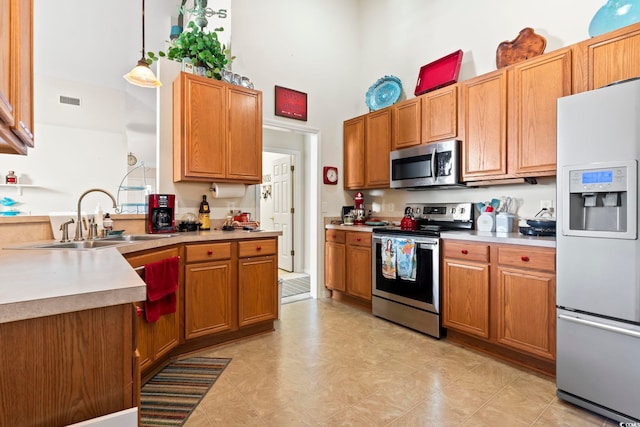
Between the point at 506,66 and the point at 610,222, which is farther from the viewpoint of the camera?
the point at 506,66

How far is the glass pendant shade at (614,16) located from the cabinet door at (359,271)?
2550 mm

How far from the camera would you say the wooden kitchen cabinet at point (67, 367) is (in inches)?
26.8

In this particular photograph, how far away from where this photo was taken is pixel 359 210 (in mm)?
4086

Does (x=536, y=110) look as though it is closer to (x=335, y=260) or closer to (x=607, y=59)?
(x=607, y=59)

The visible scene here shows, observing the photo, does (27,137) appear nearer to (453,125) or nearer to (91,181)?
(453,125)

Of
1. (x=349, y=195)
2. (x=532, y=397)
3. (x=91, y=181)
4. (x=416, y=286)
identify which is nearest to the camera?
(x=532, y=397)

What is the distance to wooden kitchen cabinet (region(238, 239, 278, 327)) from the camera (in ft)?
8.98

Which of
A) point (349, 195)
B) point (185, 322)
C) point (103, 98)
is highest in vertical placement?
point (103, 98)

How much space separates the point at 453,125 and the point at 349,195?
5.64 ft

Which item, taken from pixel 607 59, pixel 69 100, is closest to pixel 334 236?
pixel 607 59

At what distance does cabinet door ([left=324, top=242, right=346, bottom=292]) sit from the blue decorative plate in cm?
180

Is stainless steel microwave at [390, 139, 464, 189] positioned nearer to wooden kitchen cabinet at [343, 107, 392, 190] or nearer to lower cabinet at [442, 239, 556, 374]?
wooden kitchen cabinet at [343, 107, 392, 190]

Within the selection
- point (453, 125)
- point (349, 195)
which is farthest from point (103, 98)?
point (453, 125)

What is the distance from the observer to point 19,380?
2.25ft
